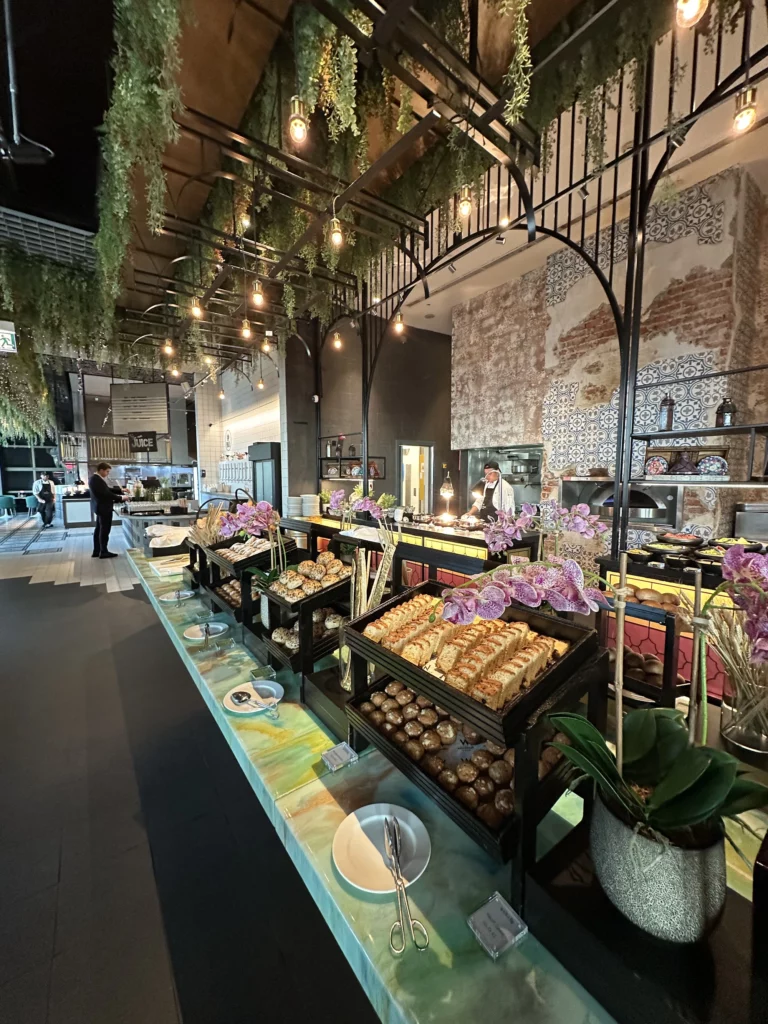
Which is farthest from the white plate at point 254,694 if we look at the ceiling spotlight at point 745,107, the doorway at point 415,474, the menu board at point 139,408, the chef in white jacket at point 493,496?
the menu board at point 139,408

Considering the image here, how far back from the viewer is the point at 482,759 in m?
0.92

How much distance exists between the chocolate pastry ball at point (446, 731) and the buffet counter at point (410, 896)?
193mm

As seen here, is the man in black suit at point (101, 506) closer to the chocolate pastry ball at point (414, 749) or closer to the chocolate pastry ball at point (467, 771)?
the chocolate pastry ball at point (414, 749)

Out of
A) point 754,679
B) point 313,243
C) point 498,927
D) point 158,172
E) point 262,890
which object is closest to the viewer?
point 498,927

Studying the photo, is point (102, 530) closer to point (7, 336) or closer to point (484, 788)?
point (7, 336)

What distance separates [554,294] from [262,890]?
20.6ft

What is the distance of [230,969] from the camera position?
1.21 m

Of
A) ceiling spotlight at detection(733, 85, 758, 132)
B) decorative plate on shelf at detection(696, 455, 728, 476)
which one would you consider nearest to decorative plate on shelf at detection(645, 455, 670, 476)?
decorative plate on shelf at detection(696, 455, 728, 476)

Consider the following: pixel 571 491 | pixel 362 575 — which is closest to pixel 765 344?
pixel 571 491

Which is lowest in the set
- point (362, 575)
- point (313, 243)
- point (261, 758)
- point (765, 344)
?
point (261, 758)

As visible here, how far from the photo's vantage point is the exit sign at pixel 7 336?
4.28 metres

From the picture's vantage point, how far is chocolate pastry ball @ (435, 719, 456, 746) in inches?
39.4

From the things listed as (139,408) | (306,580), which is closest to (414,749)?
(306,580)

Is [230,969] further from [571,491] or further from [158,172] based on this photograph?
[571,491]
